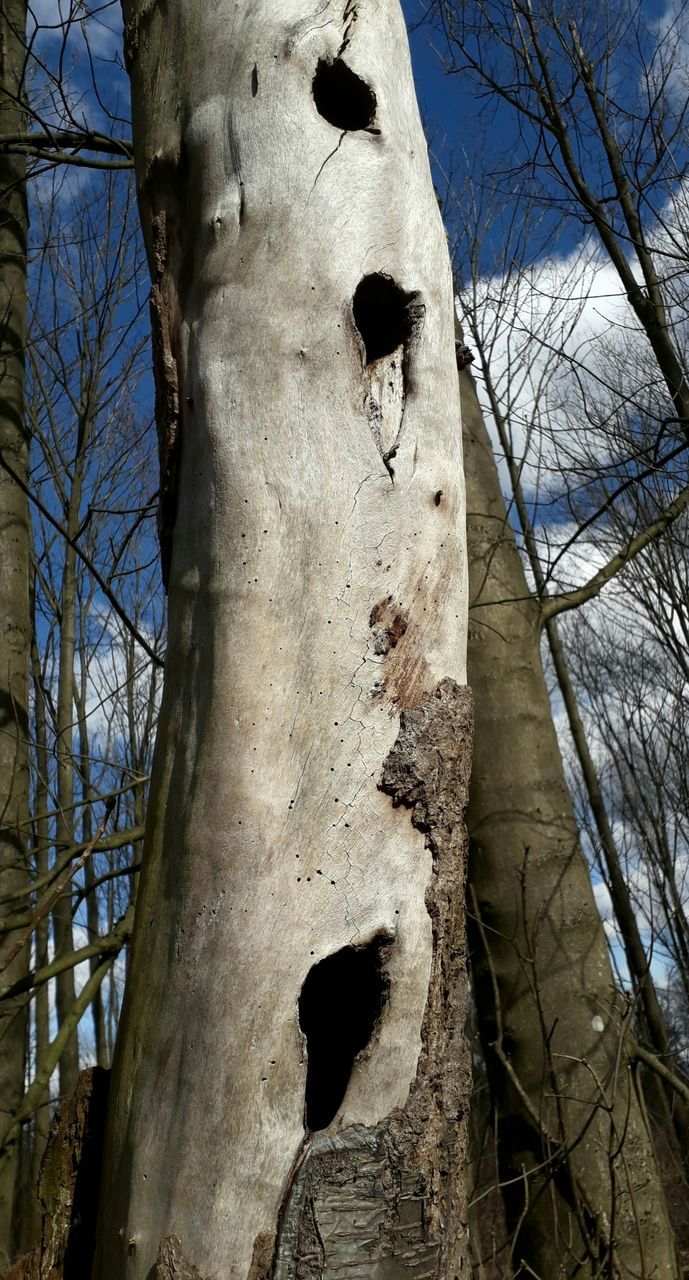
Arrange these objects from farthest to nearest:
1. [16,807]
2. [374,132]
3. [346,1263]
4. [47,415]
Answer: [47,415] → [16,807] → [374,132] → [346,1263]

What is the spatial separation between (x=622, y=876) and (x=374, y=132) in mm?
6258

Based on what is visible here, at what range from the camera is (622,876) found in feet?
23.7

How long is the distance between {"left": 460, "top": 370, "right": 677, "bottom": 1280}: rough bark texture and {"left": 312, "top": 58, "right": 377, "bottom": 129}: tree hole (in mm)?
2299

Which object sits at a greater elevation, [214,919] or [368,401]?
[368,401]

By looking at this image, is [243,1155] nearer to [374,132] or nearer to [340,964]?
[340,964]

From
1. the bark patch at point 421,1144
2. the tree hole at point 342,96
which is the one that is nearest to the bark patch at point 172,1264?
the bark patch at point 421,1144

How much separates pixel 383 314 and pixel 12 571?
4.06 metres

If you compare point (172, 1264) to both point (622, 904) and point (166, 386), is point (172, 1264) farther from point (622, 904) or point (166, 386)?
point (622, 904)

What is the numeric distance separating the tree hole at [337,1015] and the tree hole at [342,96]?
1.40 meters

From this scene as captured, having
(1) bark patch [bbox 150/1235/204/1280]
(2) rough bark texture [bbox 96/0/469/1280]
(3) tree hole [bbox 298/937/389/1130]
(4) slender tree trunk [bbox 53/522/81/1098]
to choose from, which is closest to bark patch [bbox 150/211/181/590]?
(2) rough bark texture [bbox 96/0/469/1280]

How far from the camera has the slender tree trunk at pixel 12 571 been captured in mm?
4750

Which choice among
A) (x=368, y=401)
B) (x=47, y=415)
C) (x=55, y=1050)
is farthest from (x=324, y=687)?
(x=47, y=415)

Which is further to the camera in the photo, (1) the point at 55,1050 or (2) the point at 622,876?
(2) the point at 622,876

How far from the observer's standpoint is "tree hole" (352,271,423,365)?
5.81 feet
